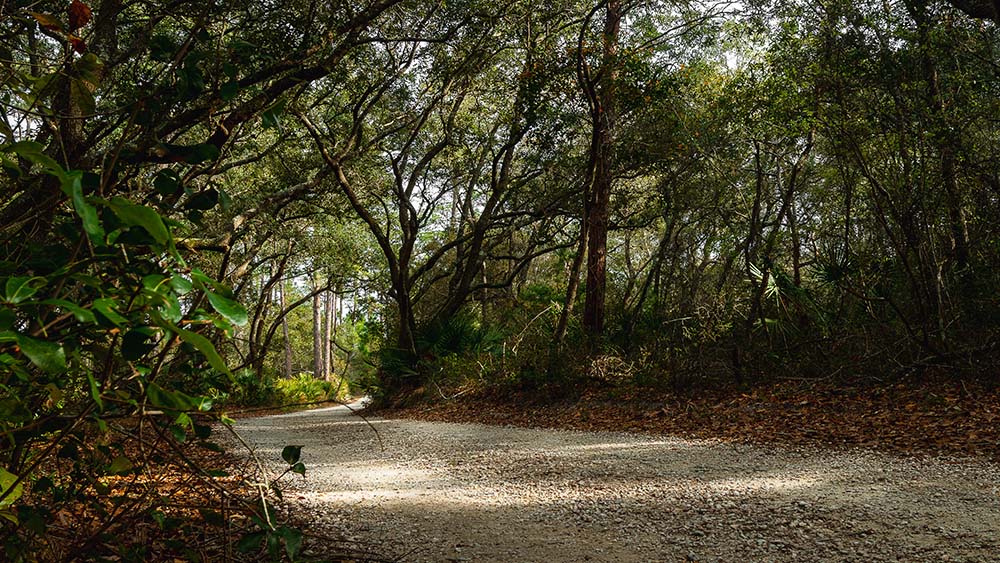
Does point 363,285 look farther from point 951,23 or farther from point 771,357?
point 951,23

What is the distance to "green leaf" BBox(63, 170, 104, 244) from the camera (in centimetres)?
72

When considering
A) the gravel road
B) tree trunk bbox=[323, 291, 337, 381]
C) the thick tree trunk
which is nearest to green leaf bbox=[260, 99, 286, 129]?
the gravel road

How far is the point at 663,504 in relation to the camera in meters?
4.20

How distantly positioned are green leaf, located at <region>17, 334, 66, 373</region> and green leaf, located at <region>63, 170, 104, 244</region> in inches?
7.3

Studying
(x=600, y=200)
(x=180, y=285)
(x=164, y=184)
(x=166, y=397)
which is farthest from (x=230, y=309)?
(x=600, y=200)

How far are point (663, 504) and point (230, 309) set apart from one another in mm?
3838

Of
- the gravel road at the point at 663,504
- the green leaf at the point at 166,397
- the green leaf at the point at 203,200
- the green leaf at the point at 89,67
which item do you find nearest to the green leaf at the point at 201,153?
the green leaf at the point at 203,200

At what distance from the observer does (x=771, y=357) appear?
961 centimetres

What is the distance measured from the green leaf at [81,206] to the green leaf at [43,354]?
186 mm

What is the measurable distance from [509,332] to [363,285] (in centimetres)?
730

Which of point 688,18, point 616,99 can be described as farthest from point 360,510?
point 688,18

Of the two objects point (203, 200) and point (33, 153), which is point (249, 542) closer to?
point (203, 200)

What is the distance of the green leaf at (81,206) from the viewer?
0.72 meters

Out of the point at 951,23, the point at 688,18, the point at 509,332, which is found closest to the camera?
the point at 951,23
